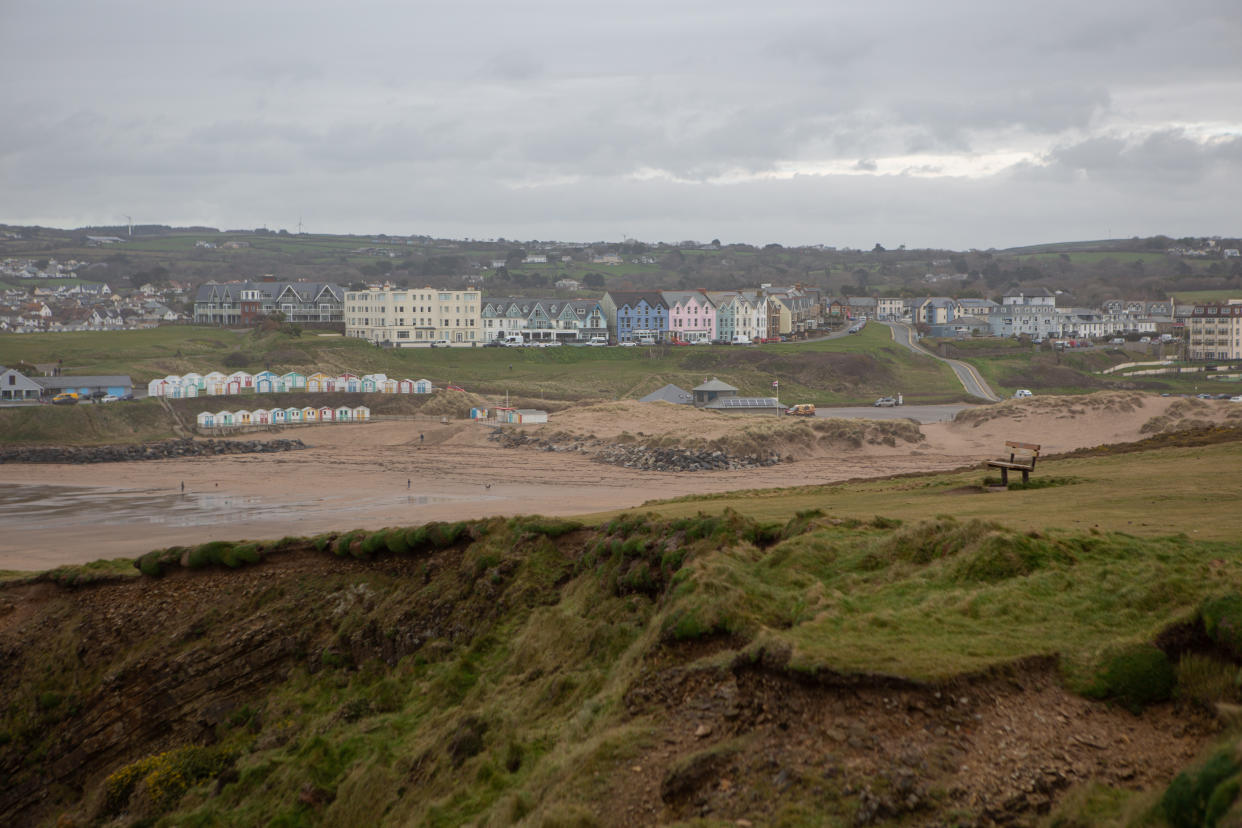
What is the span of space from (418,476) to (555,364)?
47.0m

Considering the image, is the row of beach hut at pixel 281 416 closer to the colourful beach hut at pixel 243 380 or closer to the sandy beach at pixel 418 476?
the sandy beach at pixel 418 476

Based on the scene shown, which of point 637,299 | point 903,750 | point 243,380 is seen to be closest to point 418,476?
point 243,380

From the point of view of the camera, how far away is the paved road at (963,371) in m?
84.1

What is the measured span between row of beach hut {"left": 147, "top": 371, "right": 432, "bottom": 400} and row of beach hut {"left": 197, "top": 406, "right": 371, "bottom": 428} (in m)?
3.53

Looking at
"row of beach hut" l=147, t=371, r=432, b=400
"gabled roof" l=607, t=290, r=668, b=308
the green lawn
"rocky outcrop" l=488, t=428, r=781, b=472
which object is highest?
"gabled roof" l=607, t=290, r=668, b=308

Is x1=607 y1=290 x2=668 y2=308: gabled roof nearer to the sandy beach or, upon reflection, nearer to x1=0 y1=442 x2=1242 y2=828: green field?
the sandy beach

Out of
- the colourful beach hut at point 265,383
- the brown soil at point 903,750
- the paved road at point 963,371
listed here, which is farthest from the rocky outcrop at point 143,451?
the brown soil at point 903,750

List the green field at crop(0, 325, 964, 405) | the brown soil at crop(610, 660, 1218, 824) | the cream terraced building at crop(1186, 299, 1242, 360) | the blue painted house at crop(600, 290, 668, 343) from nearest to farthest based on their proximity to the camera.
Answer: the brown soil at crop(610, 660, 1218, 824)
the green field at crop(0, 325, 964, 405)
the cream terraced building at crop(1186, 299, 1242, 360)
the blue painted house at crop(600, 290, 668, 343)

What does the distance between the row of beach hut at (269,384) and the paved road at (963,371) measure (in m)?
47.5

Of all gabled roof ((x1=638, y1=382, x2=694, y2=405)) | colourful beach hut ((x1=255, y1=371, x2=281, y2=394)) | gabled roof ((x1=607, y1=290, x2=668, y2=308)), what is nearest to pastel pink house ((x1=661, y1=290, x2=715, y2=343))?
gabled roof ((x1=607, y1=290, x2=668, y2=308))

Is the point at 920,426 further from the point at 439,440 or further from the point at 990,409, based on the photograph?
the point at 439,440

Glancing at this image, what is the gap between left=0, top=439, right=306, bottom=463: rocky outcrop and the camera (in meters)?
57.4

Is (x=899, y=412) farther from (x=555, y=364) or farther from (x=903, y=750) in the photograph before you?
(x=903, y=750)

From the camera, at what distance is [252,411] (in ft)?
232
